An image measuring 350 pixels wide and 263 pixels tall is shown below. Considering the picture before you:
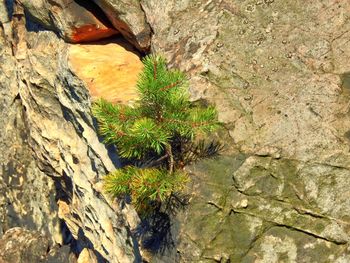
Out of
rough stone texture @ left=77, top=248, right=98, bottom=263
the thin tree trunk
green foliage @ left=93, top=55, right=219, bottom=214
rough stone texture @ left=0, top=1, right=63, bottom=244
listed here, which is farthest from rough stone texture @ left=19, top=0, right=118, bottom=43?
rough stone texture @ left=77, top=248, right=98, bottom=263

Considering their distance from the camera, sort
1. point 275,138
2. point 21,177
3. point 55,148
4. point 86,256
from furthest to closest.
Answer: point 21,177 → point 86,256 → point 55,148 → point 275,138

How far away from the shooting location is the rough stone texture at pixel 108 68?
7.59 metres

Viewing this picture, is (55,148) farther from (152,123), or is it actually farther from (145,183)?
(152,123)

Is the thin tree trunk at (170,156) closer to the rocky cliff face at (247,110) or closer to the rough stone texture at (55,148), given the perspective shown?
the rocky cliff face at (247,110)

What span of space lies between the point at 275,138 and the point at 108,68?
303 centimetres

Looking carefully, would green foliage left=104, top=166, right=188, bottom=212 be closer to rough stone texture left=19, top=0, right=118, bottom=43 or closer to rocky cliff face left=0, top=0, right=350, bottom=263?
rocky cliff face left=0, top=0, right=350, bottom=263

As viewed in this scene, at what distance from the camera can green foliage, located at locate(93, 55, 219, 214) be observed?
5.71 meters

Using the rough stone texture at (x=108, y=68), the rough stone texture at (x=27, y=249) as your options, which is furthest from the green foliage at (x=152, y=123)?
the rough stone texture at (x=27, y=249)

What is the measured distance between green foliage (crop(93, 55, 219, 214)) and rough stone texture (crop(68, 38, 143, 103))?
119cm

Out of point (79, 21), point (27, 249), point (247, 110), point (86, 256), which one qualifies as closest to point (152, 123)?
point (247, 110)

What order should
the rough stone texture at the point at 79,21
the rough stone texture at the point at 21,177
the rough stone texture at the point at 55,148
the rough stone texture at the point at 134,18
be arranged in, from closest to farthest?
the rough stone texture at the point at 134,18 → the rough stone texture at the point at 55,148 → the rough stone texture at the point at 79,21 → the rough stone texture at the point at 21,177

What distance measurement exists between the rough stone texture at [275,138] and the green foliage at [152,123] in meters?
0.68

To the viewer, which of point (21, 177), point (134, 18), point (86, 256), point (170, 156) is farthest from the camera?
point (21, 177)

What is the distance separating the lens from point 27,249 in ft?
42.5
